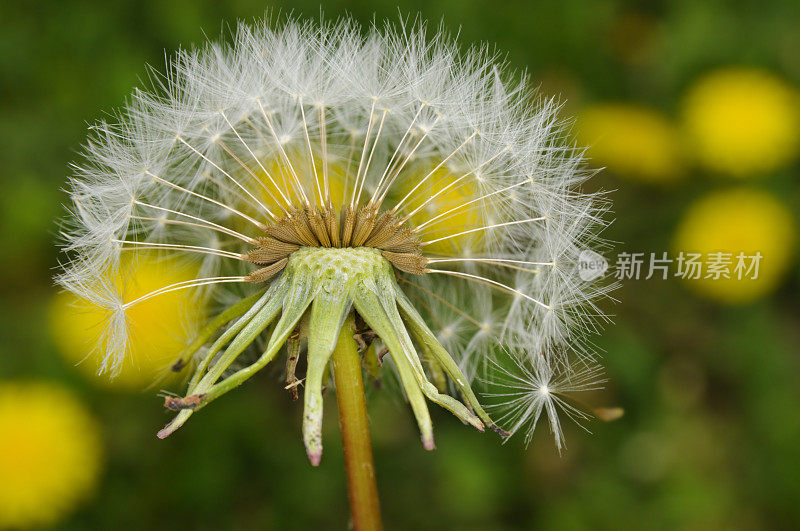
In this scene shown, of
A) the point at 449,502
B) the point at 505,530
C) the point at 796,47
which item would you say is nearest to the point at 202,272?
the point at 449,502

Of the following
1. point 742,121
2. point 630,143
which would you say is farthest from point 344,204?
point 742,121

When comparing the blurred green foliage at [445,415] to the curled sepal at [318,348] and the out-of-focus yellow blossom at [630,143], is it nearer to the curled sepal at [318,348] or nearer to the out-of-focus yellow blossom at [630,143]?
the out-of-focus yellow blossom at [630,143]

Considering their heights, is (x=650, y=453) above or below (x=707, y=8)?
below

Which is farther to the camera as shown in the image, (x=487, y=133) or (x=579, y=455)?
(x=579, y=455)

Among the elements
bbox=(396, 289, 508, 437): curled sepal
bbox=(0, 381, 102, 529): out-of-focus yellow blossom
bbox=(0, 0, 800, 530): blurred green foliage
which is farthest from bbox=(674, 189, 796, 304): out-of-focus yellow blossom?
bbox=(0, 381, 102, 529): out-of-focus yellow blossom

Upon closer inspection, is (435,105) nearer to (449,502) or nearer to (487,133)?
(487,133)

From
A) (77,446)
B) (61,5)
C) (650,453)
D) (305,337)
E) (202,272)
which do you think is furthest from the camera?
(61,5)
